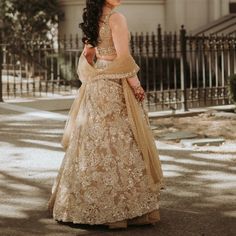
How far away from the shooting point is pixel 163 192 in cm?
631

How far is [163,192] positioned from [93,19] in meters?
1.93

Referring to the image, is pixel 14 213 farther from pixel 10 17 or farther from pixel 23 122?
pixel 10 17

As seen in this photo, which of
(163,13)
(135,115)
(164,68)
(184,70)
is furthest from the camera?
(163,13)

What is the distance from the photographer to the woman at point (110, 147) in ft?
16.7

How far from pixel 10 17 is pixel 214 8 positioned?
5.85m

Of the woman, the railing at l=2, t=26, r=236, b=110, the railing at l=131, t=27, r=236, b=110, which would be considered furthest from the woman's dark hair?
the railing at l=2, t=26, r=236, b=110

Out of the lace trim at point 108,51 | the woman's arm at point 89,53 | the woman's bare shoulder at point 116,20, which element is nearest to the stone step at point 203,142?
the woman's arm at point 89,53

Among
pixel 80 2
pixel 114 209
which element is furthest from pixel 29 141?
pixel 80 2

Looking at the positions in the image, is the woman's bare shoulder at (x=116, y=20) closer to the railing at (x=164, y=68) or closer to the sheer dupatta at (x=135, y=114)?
the sheer dupatta at (x=135, y=114)

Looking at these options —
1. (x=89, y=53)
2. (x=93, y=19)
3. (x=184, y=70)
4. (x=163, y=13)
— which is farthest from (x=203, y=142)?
(x=163, y=13)

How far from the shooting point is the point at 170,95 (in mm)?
13297

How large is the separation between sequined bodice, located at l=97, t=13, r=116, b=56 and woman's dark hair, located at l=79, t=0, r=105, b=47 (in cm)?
4

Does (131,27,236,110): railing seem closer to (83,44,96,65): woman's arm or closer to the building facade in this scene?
the building facade

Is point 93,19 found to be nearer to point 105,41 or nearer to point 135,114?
point 105,41
